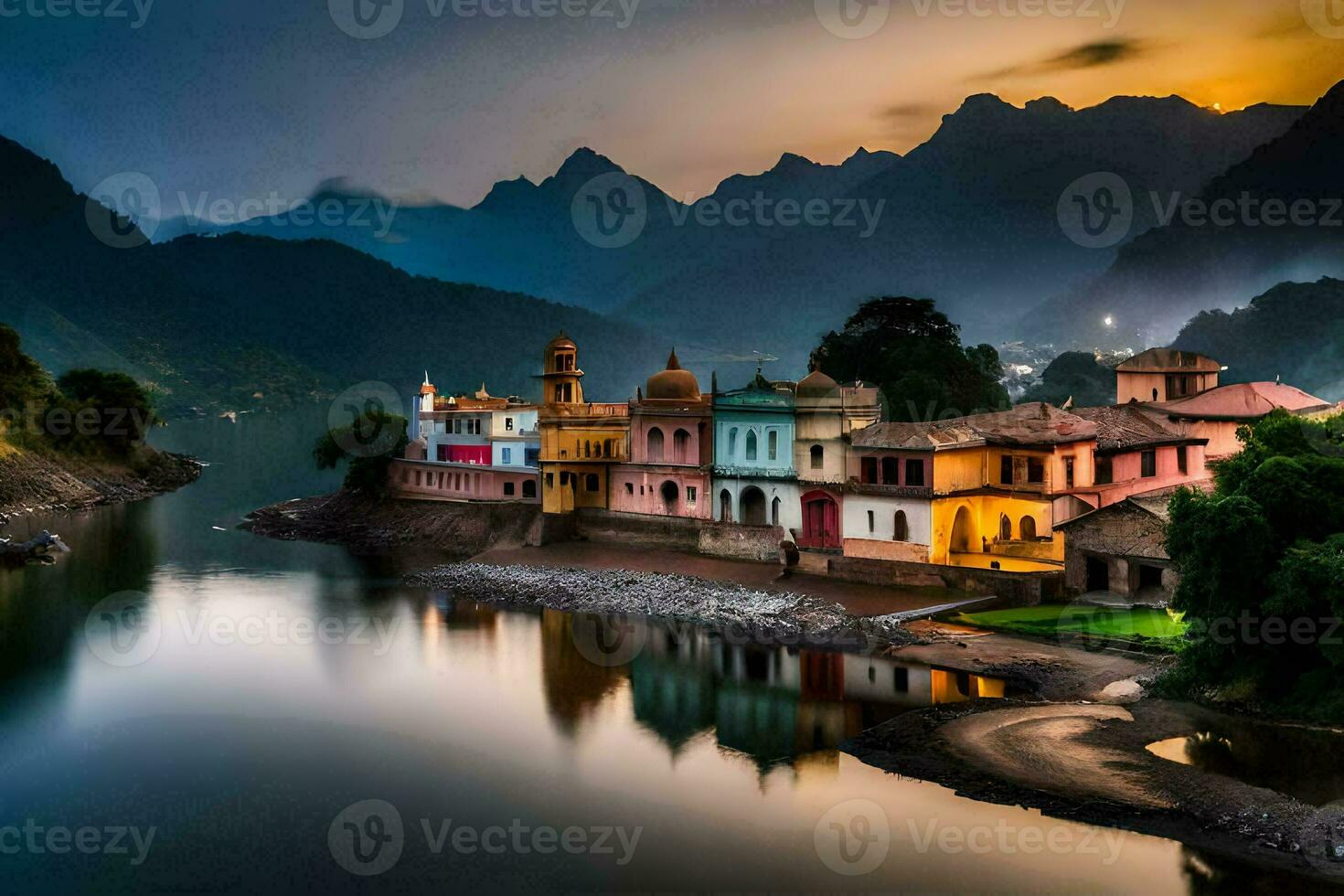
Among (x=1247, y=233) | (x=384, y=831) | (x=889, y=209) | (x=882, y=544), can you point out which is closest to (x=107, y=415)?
(x=882, y=544)

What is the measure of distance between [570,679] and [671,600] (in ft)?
25.5

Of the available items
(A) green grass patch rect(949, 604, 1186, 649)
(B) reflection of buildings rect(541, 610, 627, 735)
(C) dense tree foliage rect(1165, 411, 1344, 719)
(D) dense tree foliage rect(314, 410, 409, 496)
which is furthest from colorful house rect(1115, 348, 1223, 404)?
(D) dense tree foliage rect(314, 410, 409, 496)

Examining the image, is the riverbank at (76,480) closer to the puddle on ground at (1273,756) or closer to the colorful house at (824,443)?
the colorful house at (824,443)

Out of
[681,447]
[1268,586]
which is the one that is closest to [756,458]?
[681,447]

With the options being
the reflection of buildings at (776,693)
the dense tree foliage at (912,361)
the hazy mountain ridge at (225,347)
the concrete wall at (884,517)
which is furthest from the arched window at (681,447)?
the hazy mountain ridge at (225,347)

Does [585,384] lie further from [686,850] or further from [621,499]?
[686,850]

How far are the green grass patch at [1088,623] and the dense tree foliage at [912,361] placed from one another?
804 inches

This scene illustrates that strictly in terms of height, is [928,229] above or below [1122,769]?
above

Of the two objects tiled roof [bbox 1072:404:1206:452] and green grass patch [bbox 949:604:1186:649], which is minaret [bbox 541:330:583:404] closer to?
tiled roof [bbox 1072:404:1206:452]

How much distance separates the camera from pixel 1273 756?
75.4 ft

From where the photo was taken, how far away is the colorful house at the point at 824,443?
4041 cm

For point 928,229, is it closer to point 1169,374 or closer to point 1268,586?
point 1169,374

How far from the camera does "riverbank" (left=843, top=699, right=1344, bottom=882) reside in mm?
20094

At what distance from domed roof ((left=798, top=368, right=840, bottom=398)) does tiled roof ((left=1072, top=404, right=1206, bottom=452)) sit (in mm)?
8079
